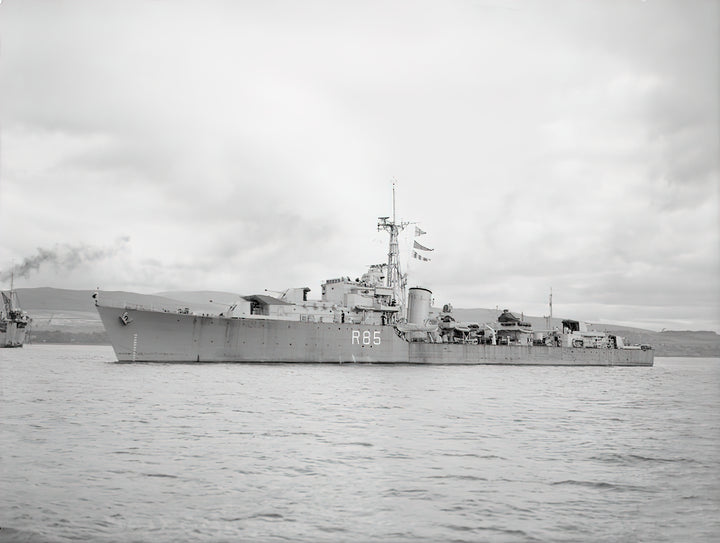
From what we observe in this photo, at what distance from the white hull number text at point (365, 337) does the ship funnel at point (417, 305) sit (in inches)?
337

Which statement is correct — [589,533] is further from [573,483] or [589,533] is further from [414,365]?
[414,365]

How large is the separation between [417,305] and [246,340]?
58.8ft

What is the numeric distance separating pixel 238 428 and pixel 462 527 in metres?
8.10

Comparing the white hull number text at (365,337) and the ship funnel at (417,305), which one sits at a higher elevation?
the ship funnel at (417,305)

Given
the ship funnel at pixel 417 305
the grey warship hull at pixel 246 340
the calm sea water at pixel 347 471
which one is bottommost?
the calm sea water at pixel 347 471

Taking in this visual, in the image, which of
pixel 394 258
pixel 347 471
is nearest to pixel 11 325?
pixel 394 258

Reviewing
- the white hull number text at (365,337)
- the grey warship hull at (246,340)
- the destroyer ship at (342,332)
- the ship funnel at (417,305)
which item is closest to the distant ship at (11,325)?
the destroyer ship at (342,332)

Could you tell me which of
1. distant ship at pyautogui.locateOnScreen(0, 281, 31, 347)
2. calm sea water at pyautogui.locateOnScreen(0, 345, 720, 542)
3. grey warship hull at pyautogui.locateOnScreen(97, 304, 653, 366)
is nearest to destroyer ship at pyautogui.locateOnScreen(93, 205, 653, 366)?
grey warship hull at pyautogui.locateOnScreen(97, 304, 653, 366)

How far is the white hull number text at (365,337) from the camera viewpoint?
44250mm

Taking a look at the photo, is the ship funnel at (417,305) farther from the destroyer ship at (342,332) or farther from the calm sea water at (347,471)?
the calm sea water at (347,471)

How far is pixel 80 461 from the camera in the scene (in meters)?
10.5

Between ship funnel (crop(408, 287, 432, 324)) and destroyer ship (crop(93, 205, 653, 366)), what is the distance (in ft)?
0.29

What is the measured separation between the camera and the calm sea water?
737cm

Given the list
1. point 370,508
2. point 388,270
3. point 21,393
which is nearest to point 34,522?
point 370,508
